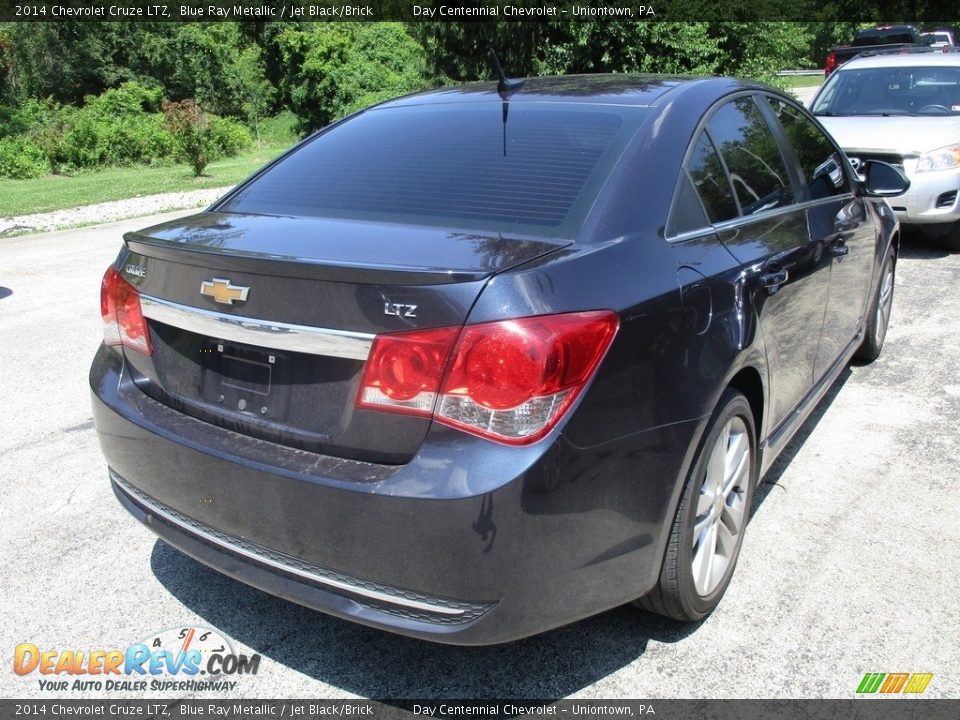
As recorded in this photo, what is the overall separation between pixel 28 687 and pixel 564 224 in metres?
2.06

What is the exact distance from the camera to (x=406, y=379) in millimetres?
2051

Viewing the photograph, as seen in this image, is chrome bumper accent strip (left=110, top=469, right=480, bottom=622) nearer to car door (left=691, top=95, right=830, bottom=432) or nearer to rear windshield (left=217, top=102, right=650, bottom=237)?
rear windshield (left=217, top=102, right=650, bottom=237)

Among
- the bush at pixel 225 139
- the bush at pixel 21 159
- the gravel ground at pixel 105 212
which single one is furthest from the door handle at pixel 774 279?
the bush at pixel 225 139

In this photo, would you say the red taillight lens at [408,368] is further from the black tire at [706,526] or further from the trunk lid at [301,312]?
the black tire at [706,526]

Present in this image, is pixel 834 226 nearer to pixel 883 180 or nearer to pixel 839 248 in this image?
pixel 839 248

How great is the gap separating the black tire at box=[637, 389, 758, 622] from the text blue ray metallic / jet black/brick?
10 millimetres

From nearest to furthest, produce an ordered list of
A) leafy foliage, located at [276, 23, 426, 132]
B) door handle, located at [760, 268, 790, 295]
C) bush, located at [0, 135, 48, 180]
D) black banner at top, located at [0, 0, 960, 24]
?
door handle, located at [760, 268, 790, 295] < bush, located at [0, 135, 48, 180] < leafy foliage, located at [276, 23, 426, 132] < black banner at top, located at [0, 0, 960, 24]

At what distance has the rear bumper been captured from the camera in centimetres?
200

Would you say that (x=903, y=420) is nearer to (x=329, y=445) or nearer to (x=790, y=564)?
(x=790, y=564)

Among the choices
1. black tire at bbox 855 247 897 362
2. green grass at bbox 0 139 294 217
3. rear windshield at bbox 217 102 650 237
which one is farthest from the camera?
green grass at bbox 0 139 294 217

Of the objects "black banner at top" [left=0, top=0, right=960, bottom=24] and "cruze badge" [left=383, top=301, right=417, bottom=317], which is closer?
"cruze badge" [left=383, top=301, right=417, bottom=317]

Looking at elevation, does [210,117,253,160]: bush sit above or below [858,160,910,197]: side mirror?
below

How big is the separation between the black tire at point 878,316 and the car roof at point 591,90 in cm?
177

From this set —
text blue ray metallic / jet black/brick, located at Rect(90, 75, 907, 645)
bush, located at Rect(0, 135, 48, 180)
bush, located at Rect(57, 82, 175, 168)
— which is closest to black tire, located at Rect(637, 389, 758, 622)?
text blue ray metallic / jet black/brick, located at Rect(90, 75, 907, 645)
